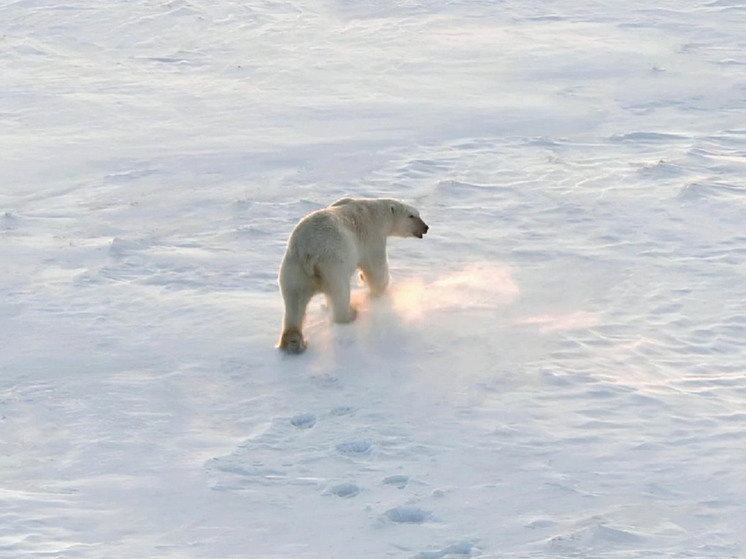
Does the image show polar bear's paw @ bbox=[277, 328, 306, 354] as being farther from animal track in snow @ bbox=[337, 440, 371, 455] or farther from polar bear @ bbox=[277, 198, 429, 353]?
animal track in snow @ bbox=[337, 440, 371, 455]

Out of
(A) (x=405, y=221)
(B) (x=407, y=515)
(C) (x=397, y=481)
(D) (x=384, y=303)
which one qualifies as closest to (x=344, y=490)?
(C) (x=397, y=481)

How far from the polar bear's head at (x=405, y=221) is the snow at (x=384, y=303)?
34cm

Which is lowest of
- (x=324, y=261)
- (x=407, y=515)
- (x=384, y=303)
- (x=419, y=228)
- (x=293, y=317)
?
(x=407, y=515)

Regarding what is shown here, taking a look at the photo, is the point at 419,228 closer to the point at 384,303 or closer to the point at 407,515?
the point at 384,303

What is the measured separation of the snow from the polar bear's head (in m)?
0.34

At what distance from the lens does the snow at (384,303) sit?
521cm

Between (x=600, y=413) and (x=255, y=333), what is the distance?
6.90ft

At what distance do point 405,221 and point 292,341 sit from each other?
4.45 feet

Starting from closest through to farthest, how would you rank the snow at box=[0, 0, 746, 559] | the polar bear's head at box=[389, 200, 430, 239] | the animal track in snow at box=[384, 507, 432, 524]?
the animal track in snow at box=[384, 507, 432, 524]
the snow at box=[0, 0, 746, 559]
the polar bear's head at box=[389, 200, 430, 239]

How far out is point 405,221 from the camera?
7.61m

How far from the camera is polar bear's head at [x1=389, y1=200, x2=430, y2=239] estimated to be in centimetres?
757

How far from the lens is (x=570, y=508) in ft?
17.0

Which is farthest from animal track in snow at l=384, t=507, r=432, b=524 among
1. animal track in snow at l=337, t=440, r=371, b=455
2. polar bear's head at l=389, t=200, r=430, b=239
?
polar bear's head at l=389, t=200, r=430, b=239

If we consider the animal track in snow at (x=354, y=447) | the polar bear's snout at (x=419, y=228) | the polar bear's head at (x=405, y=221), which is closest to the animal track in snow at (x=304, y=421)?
the animal track in snow at (x=354, y=447)
